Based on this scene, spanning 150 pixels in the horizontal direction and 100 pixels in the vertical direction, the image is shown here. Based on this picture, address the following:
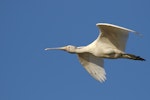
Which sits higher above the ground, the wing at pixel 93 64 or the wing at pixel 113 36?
the wing at pixel 113 36

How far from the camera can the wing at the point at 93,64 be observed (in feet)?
128

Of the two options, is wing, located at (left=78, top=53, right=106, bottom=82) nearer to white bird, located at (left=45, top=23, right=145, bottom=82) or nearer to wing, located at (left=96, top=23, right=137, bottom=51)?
white bird, located at (left=45, top=23, right=145, bottom=82)

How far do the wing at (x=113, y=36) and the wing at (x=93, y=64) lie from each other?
321cm

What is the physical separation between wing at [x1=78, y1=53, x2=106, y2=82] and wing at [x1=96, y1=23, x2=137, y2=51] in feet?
10.5

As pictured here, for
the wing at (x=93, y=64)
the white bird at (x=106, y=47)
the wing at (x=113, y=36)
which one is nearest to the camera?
the wing at (x=113, y=36)

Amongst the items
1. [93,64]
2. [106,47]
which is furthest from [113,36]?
[93,64]

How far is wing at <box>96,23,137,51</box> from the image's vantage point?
34.6m

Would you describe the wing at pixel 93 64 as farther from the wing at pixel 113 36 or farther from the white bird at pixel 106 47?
the wing at pixel 113 36

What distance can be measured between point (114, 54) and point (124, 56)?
59 centimetres

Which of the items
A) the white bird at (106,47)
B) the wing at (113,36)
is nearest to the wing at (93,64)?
the white bird at (106,47)

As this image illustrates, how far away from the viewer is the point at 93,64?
129 ft

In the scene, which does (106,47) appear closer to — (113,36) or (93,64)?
(113,36)

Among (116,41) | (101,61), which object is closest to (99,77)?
(101,61)

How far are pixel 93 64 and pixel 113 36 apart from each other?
14.0 ft
